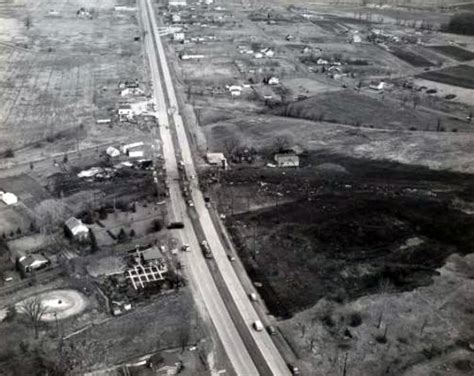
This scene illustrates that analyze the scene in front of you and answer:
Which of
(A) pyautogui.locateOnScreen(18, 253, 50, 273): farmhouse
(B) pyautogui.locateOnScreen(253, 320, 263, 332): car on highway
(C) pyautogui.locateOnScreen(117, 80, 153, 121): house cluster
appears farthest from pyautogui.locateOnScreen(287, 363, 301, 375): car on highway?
(C) pyautogui.locateOnScreen(117, 80, 153, 121): house cluster

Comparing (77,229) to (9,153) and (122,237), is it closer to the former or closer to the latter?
(122,237)

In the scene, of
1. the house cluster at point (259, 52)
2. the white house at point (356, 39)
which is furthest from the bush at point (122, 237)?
the white house at point (356, 39)

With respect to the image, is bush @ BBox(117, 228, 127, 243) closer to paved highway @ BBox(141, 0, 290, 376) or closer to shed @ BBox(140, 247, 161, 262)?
shed @ BBox(140, 247, 161, 262)

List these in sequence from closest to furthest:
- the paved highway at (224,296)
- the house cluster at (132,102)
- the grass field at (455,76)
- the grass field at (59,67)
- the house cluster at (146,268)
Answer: the paved highway at (224,296) → the house cluster at (146,268) → the grass field at (59,67) → the house cluster at (132,102) → the grass field at (455,76)

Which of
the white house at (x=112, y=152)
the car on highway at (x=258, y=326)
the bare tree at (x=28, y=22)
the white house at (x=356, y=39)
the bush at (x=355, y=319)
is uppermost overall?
the bare tree at (x=28, y=22)

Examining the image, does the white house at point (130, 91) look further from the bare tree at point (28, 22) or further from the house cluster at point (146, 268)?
the bare tree at point (28, 22)

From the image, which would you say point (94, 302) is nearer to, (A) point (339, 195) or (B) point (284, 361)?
(B) point (284, 361)

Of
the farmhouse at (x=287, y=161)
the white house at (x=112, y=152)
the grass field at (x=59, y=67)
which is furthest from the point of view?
the grass field at (x=59, y=67)

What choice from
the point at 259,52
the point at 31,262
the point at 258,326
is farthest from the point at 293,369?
the point at 259,52
